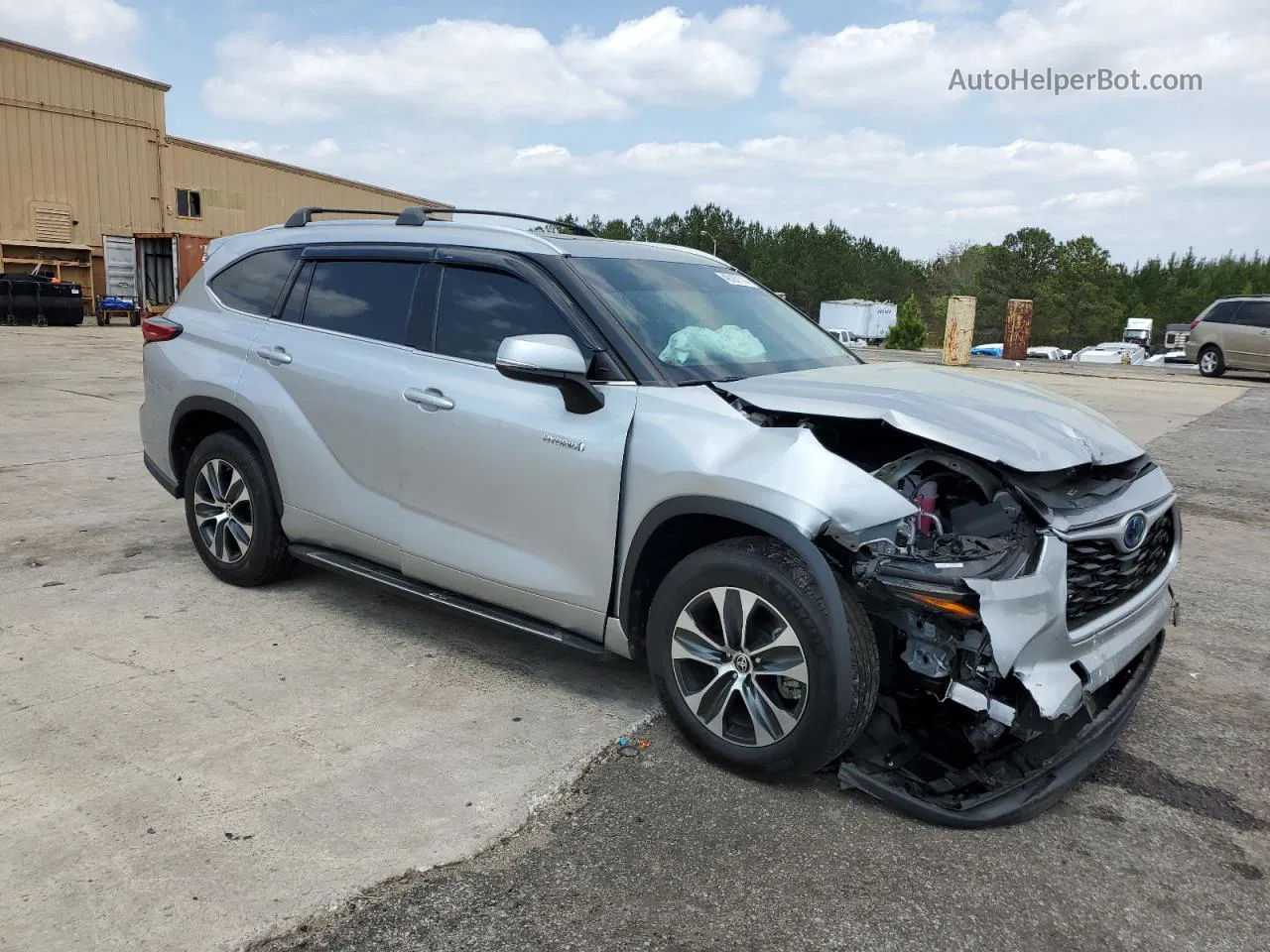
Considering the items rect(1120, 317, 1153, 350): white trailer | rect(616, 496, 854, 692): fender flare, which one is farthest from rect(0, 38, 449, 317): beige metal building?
rect(1120, 317, 1153, 350): white trailer

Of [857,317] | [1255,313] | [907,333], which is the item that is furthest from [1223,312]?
[907,333]

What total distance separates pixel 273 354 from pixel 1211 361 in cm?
2137

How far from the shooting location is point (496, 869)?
258 centimetres

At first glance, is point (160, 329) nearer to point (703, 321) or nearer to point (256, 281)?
point (256, 281)

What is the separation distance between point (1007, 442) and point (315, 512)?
2.87m

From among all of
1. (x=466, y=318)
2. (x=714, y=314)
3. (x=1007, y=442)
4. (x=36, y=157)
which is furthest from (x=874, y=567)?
(x=36, y=157)

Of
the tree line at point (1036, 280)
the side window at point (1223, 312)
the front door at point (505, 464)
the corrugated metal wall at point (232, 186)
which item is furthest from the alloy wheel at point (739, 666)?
the tree line at point (1036, 280)

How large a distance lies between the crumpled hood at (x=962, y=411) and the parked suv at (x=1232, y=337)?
19.3 meters

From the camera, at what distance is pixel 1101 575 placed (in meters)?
2.92

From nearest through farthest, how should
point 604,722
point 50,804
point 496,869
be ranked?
point 496,869
point 50,804
point 604,722

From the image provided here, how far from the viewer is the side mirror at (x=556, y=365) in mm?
3193

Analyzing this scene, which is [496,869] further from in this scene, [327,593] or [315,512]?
[327,593]

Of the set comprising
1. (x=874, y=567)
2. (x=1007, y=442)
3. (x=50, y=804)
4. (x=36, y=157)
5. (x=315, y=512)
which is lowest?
(x=50, y=804)

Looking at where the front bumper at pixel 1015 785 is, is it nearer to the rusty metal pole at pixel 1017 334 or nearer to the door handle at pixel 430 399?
the door handle at pixel 430 399
